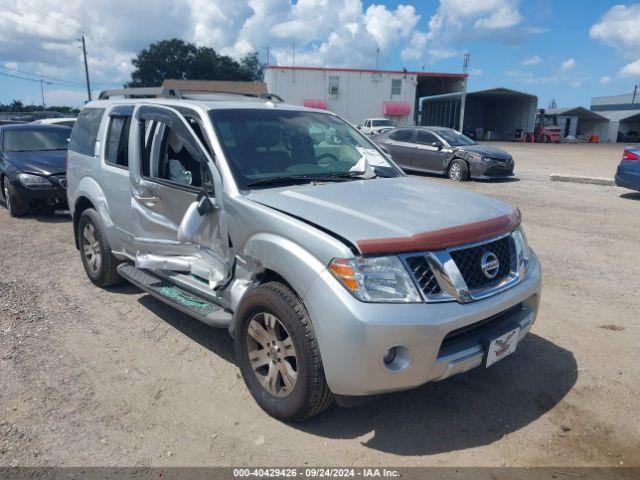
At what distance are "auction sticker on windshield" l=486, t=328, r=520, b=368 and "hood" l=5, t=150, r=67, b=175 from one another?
28.0ft

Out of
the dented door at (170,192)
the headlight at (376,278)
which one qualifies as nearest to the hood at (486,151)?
the dented door at (170,192)

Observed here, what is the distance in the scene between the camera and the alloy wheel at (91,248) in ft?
17.4

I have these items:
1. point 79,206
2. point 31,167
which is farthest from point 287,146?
point 31,167

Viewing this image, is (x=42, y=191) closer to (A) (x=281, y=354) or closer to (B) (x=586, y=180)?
(A) (x=281, y=354)

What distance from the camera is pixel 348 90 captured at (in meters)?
41.6

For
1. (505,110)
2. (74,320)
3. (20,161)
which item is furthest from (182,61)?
(74,320)

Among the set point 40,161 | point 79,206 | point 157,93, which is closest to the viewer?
point 157,93

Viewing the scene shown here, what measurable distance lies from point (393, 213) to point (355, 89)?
134ft

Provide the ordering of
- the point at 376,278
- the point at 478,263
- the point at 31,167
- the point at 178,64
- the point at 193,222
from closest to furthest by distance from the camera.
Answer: the point at 376,278 < the point at 478,263 < the point at 193,222 < the point at 31,167 < the point at 178,64

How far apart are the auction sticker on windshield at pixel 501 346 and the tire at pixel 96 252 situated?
3.78 meters

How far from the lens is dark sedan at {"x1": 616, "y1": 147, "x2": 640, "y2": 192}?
425 inches

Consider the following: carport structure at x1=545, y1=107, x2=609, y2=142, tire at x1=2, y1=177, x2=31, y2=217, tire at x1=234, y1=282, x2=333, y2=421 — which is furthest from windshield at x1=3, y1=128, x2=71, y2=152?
carport structure at x1=545, y1=107, x2=609, y2=142

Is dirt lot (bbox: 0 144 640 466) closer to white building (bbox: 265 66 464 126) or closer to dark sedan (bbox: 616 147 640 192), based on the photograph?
dark sedan (bbox: 616 147 640 192)

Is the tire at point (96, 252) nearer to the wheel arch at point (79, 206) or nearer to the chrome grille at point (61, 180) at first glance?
the wheel arch at point (79, 206)
